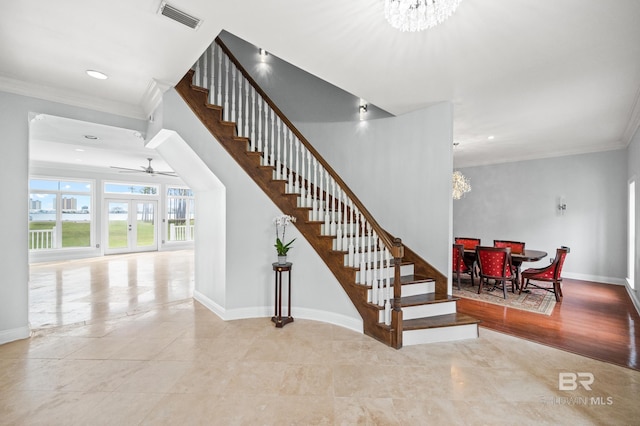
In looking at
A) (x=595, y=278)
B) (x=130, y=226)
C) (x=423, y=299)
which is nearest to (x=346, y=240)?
(x=423, y=299)

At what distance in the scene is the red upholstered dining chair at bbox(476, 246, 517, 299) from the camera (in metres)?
4.85

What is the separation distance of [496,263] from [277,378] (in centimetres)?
432

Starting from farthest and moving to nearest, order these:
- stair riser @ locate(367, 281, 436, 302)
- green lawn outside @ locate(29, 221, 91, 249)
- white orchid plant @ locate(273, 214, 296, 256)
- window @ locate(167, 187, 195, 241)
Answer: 1. window @ locate(167, 187, 195, 241)
2. green lawn outside @ locate(29, 221, 91, 249)
3. stair riser @ locate(367, 281, 436, 302)
4. white orchid plant @ locate(273, 214, 296, 256)

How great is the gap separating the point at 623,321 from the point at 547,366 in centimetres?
234

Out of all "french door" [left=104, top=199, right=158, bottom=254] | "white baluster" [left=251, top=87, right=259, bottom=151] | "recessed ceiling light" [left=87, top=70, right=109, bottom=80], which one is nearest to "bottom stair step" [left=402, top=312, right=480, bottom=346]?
"white baluster" [left=251, top=87, right=259, bottom=151]

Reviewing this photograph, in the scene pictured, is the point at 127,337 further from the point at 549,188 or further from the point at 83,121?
the point at 549,188

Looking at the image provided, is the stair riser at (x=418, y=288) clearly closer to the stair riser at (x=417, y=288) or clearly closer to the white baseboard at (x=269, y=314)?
the stair riser at (x=417, y=288)

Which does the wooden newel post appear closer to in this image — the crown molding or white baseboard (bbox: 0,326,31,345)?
the crown molding

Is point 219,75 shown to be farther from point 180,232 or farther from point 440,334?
point 180,232

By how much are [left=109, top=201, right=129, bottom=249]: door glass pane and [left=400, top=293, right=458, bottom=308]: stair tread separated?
1009 cm

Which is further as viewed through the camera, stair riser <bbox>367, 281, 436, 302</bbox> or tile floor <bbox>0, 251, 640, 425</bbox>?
stair riser <bbox>367, 281, 436, 302</bbox>

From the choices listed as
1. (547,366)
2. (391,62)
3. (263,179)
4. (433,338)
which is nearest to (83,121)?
(263,179)

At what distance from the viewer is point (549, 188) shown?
6.80m

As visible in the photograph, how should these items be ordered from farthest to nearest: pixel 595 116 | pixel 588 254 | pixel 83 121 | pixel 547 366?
pixel 588 254 → pixel 595 116 → pixel 83 121 → pixel 547 366
